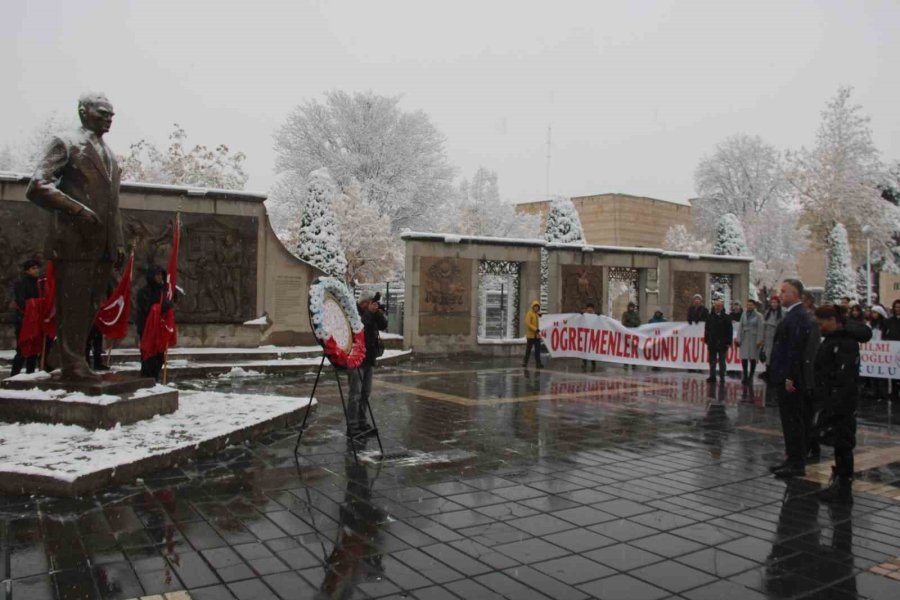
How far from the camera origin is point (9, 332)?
1504cm

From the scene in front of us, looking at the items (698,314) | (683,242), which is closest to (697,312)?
(698,314)

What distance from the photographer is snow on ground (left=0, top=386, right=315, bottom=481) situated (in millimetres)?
5816

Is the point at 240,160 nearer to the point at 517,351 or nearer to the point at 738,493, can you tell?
the point at 517,351

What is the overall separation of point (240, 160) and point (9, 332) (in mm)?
26586

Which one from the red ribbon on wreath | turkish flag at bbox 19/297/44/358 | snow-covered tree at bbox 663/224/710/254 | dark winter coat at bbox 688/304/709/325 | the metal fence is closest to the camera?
the red ribbon on wreath

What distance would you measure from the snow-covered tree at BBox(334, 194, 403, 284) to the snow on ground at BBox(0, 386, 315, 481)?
29774 millimetres

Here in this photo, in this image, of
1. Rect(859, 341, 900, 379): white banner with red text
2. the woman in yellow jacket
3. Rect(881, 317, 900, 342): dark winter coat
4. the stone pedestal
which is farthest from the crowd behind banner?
Rect(881, 317, 900, 342): dark winter coat

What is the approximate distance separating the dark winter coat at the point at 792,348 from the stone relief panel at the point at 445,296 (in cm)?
1377

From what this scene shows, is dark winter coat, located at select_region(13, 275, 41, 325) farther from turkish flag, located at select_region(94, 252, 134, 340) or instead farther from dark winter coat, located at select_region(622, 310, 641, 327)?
dark winter coat, located at select_region(622, 310, 641, 327)

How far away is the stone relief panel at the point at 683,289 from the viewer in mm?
24891

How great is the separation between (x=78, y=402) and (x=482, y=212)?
44829mm

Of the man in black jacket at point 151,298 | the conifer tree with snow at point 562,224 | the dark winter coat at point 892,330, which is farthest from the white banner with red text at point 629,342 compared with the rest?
the conifer tree with snow at point 562,224

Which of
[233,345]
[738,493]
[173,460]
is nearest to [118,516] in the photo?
[173,460]

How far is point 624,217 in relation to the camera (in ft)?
218
